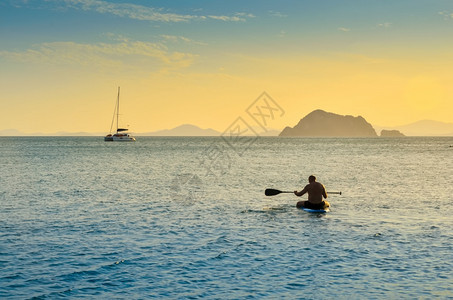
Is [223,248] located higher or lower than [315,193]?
lower

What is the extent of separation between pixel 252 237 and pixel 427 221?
11.8m

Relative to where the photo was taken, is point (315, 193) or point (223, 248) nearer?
point (223, 248)

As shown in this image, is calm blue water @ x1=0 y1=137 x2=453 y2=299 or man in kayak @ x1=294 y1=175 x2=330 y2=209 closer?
calm blue water @ x1=0 y1=137 x2=453 y2=299

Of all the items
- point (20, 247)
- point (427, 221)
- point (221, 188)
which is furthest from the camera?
point (221, 188)

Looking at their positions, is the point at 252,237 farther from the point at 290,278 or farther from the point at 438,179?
the point at 438,179

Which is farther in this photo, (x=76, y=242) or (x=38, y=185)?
(x=38, y=185)

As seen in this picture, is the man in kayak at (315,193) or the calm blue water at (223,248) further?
the man in kayak at (315,193)

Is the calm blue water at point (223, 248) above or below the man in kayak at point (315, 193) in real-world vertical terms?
below

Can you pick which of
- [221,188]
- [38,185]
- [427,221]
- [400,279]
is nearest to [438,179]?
[221,188]

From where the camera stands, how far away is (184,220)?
27.9 meters

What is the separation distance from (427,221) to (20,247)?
904 inches

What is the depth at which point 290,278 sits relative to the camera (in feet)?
53.7

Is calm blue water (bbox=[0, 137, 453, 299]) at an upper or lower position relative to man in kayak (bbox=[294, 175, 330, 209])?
lower

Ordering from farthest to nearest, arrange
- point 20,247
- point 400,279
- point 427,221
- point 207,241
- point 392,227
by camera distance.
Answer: point 427,221 < point 392,227 < point 207,241 < point 20,247 < point 400,279
